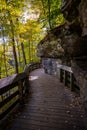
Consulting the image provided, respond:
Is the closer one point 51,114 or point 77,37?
point 51,114

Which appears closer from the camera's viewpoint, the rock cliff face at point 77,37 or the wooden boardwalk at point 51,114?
the wooden boardwalk at point 51,114

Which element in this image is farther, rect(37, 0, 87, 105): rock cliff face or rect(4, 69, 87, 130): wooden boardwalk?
rect(37, 0, 87, 105): rock cliff face

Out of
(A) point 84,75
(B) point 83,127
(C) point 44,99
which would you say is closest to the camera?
(B) point 83,127

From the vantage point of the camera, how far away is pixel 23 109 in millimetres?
5945

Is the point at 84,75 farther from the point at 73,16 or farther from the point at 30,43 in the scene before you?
the point at 30,43

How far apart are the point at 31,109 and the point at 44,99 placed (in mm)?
1262

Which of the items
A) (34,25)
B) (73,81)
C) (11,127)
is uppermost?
(34,25)

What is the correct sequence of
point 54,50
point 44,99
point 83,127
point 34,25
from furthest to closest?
1. point 34,25
2. point 54,50
3. point 44,99
4. point 83,127

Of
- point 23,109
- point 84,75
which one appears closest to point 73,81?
point 84,75

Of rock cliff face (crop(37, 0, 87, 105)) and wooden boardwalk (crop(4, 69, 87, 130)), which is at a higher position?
rock cliff face (crop(37, 0, 87, 105))

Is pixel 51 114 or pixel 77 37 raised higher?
pixel 77 37

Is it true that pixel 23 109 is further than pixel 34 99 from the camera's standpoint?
No

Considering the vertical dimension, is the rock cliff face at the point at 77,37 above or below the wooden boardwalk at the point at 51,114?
above

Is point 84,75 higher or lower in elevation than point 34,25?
lower
